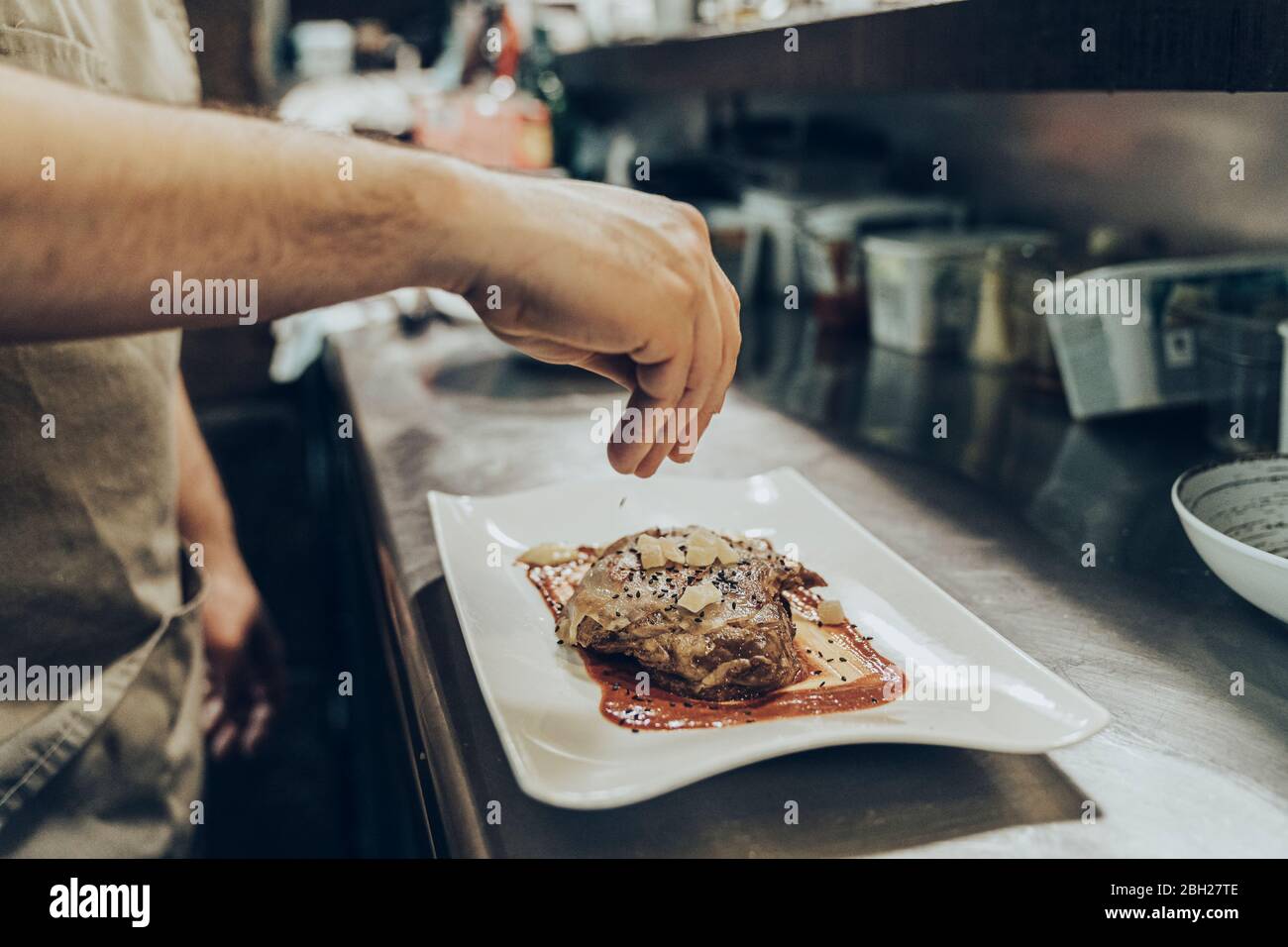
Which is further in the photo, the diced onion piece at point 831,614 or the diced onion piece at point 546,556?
the diced onion piece at point 546,556

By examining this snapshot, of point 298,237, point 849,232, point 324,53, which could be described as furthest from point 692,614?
point 324,53

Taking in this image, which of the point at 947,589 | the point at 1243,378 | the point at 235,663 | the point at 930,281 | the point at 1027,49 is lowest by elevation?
the point at 235,663

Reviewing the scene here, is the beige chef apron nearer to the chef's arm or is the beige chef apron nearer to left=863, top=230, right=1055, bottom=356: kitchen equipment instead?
the chef's arm

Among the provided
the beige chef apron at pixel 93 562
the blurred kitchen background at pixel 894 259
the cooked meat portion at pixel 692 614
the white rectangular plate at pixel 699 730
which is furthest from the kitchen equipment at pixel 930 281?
the beige chef apron at pixel 93 562

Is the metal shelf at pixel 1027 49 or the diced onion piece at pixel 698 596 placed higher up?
the metal shelf at pixel 1027 49

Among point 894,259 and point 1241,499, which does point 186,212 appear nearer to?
point 1241,499

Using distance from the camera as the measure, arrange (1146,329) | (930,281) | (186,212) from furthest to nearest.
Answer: (930,281), (1146,329), (186,212)

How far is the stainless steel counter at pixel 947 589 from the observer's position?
0.79 meters

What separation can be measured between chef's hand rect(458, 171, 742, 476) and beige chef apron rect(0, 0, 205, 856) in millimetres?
508

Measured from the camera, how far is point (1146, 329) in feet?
5.43

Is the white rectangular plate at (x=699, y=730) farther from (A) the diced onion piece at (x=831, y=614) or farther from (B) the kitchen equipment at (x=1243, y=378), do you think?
(B) the kitchen equipment at (x=1243, y=378)

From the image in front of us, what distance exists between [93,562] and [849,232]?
1.77 meters
